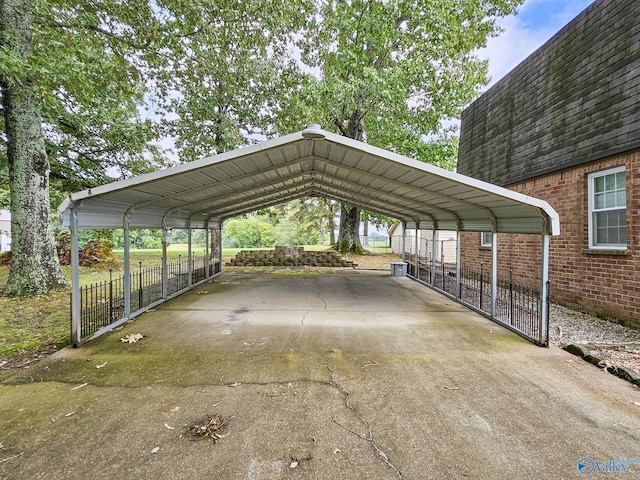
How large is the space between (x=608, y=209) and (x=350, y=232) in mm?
13291

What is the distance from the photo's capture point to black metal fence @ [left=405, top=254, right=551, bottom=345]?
5020 millimetres

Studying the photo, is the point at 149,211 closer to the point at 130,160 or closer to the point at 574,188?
the point at 130,160

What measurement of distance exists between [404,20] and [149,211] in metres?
13.6

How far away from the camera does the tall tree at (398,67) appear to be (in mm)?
11539

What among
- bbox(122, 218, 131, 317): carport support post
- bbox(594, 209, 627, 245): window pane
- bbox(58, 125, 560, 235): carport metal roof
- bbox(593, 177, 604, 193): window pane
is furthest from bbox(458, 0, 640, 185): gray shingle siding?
bbox(122, 218, 131, 317): carport support post

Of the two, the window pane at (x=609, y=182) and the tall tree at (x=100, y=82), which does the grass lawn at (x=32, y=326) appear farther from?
the window pane at (x=609, y=182)

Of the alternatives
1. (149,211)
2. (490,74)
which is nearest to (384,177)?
(149,211)

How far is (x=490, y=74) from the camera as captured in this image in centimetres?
1579

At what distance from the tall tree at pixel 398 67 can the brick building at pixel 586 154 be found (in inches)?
161

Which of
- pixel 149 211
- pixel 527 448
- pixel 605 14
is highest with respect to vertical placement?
pixel 605 14

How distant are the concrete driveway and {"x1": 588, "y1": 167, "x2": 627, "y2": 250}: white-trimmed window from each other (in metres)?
2.96

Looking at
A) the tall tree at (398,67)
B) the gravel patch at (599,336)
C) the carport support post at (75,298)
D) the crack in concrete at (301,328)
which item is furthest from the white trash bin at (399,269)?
the carport support post at (75,298)

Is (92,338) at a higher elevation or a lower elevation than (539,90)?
lower

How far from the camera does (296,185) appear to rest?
9805 millimetres
